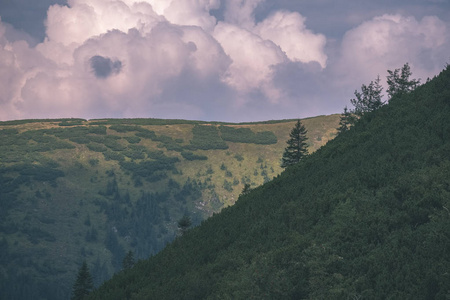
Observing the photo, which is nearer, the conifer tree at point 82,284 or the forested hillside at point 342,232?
the forested hillside at point 342,232

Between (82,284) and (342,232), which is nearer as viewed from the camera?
(342,232)

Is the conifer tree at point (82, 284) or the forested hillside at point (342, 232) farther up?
the forested hillside at point (342, 232)

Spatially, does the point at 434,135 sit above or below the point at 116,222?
above

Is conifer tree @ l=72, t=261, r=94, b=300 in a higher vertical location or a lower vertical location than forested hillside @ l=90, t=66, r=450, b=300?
lower

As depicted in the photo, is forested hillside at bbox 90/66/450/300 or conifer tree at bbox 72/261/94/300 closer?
forested hillside at bbox 90/66/450/300

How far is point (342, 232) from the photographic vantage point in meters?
31.5

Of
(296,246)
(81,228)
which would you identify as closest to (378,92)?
(296,246)

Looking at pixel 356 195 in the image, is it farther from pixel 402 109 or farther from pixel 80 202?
pixel 80 202

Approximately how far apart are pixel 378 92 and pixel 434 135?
44893mm

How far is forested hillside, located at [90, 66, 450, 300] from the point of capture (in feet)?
84.0

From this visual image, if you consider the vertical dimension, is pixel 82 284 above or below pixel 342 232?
below

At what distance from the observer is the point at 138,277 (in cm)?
4375

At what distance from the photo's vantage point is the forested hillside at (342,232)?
1008 inches

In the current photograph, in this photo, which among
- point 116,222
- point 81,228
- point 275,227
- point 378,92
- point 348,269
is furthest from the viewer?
point 116,222
